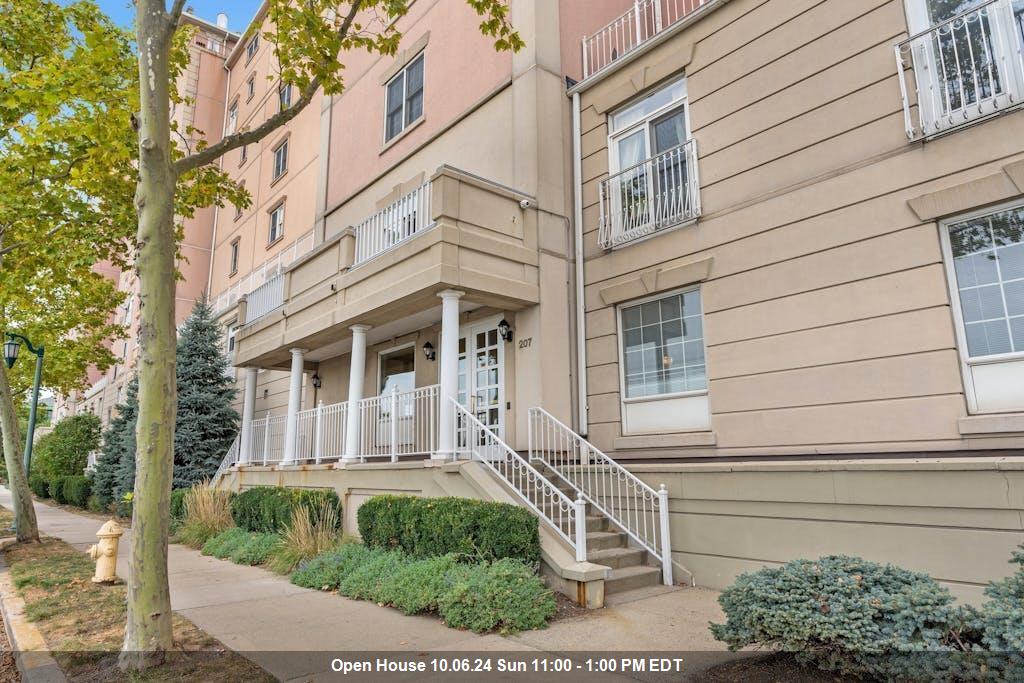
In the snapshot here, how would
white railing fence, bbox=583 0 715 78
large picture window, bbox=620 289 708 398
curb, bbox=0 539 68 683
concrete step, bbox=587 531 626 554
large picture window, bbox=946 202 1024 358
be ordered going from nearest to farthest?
curb, bbox=0 539 68 683 → large picture window, bbox=946 202 1024 358 → concrete step, bbox=587 531 626 554 → large picture window, bbox=620 289 708 398 → white railing fence, bbox=583 0 715 78

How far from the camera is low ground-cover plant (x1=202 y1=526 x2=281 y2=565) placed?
953 centimetres

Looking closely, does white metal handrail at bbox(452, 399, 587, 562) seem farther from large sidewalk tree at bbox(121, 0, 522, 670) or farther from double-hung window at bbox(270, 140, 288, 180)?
double-hung window at bbox(270, 140, 288, 180)

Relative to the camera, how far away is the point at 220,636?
5.55 m

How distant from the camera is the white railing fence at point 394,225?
373 inches

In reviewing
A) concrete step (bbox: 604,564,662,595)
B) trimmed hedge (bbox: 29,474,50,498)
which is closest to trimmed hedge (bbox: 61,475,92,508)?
trimmed hedge (bbox: 29,474,50,498)

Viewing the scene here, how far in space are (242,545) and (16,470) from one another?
4916 millimetres

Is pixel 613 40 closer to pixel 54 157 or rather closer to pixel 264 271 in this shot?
pixel 54 157

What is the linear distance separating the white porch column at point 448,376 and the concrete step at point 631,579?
2669 millimetres

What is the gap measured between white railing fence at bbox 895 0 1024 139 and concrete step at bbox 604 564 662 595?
17.4 feet

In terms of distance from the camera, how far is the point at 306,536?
9008 millimetres

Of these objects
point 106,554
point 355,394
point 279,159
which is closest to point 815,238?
point 355,394

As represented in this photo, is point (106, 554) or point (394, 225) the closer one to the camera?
point (106, 554)

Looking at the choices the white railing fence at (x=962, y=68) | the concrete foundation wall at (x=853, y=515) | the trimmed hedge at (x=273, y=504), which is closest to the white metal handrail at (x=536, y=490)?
the concrete foundation wall at (x=853, y=515)

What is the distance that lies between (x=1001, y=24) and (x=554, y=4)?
6.74 metres
